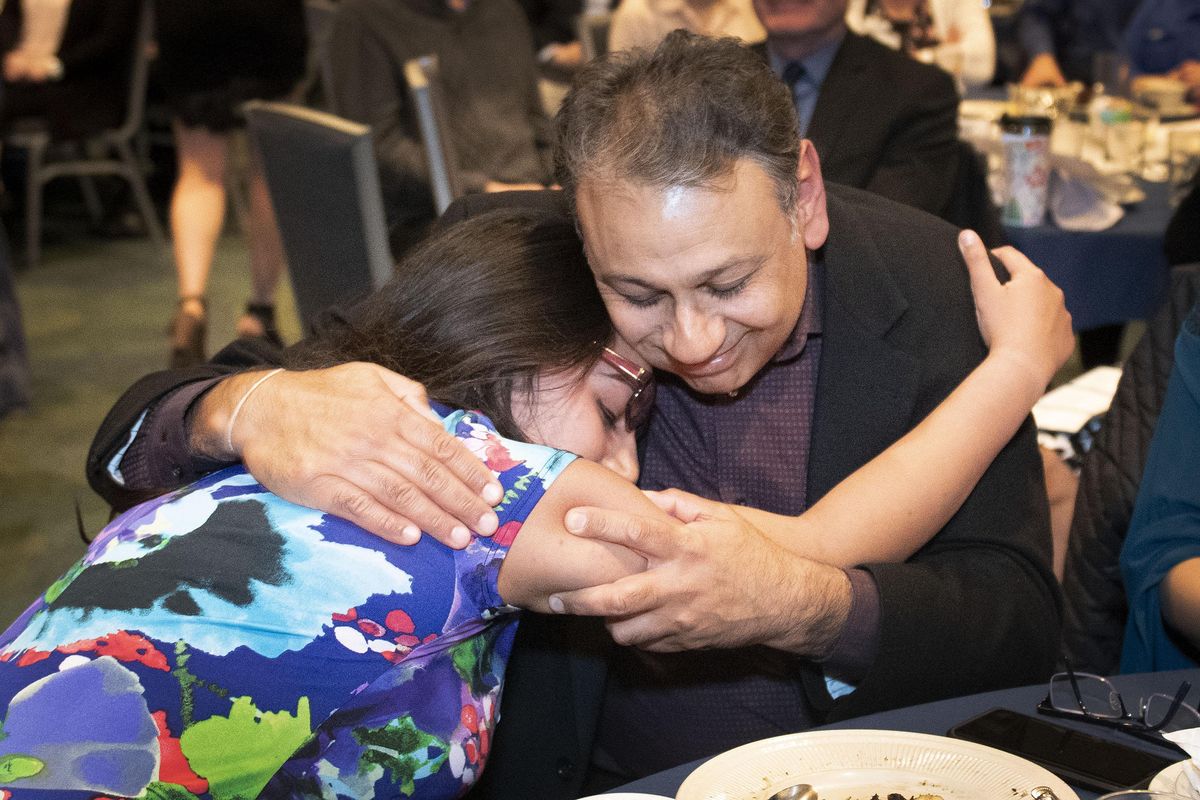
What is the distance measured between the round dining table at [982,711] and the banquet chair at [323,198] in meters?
1.64

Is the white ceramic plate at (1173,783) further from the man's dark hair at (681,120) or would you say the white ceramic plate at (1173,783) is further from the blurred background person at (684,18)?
the blurred background person at (684,18)

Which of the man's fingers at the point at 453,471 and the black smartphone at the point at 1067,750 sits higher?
the man's fingers at the point at 453,471

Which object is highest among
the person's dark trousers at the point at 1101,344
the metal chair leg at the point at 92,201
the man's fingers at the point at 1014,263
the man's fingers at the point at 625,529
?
the man's fingers at the point at 1014,263

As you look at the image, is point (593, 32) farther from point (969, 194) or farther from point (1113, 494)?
point (1113, 494)

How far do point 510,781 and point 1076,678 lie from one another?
0.73m

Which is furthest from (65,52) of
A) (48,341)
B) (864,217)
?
(864,217)

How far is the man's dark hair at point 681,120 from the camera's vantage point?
1425mm

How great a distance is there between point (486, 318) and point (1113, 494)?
956 millimetres

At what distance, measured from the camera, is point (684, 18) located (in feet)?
15.2

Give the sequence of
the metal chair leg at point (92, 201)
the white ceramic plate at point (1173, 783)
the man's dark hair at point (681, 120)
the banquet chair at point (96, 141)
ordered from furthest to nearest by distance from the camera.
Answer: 1. the metal chair leg at point (92, 201)
2. the banquet chair at point (96, 141)
3. the man's dark hair at point (681, 120)
4. the white ceramic plate at point (1173, 783)

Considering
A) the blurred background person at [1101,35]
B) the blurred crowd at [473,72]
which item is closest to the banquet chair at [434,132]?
the blurred crowd at [473,72]

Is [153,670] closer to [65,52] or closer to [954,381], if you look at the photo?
[954,381]

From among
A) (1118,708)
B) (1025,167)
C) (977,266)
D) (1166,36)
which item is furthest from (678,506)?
(1166,36)

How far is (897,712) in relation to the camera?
121cm
